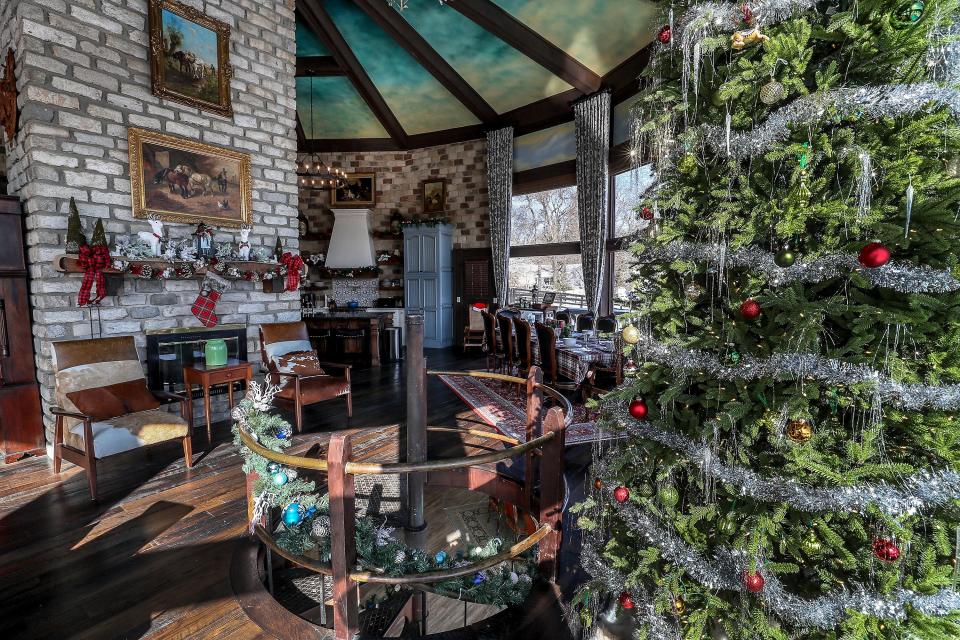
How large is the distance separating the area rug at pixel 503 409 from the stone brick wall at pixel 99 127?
280 centimetres

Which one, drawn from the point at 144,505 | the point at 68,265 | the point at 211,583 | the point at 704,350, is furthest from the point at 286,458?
the point at 68,265

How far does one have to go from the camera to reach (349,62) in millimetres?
8211

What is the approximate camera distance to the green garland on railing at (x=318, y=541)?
204 cm

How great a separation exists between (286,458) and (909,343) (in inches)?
74.1

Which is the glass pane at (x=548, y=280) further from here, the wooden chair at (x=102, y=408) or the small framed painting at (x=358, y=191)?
the wooden chair at (x=102, y=408)

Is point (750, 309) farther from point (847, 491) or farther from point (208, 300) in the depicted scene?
point (208, 300)

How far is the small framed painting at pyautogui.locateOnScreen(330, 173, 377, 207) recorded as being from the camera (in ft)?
32.8

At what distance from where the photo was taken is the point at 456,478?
2.89 meters

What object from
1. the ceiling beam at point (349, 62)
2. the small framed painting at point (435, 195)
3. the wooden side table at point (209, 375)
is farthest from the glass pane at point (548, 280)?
the wooden side table at point (209, 375)

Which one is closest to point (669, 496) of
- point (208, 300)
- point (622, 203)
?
point (208, 300)

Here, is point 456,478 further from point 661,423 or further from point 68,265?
point 68,265

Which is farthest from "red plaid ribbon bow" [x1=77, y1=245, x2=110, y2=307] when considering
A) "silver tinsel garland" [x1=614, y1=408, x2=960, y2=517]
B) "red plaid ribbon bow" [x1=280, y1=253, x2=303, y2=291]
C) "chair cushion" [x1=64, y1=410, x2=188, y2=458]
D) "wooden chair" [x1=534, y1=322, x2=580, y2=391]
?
"silver tinsel garland" [x1=614, y1=408, x2=960, y2=517]

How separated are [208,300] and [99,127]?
5.58ft

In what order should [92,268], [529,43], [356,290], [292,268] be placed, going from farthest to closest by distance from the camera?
1. [356,290]
2. [529,43]
3. [292,268]
4. [92,268]
